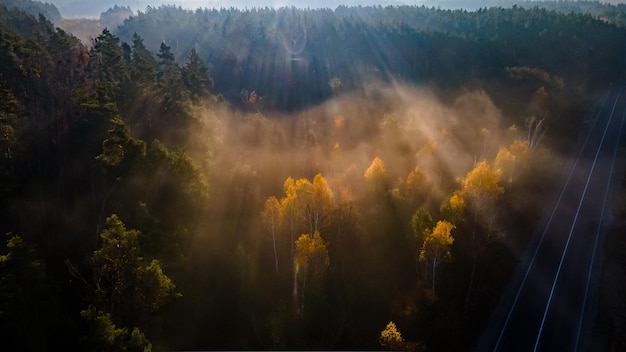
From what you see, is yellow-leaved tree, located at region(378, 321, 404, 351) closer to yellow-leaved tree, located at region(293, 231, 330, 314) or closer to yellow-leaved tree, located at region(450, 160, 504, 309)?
yellow-leaved tree, located at region(293, 231, 330, 314)

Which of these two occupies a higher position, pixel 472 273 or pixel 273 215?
pixel 273 215

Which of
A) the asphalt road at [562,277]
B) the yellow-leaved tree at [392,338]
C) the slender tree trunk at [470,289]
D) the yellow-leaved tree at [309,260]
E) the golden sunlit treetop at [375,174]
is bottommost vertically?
the asphalt road at [562,277]

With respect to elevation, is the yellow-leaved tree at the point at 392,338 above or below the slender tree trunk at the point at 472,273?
above

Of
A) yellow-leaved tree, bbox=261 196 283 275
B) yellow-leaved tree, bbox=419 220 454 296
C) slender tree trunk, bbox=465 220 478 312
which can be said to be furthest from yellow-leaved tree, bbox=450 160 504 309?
yellow-leaved tree, bbox=261 196 283 275

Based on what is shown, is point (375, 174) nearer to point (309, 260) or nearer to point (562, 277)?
point (309, 260)

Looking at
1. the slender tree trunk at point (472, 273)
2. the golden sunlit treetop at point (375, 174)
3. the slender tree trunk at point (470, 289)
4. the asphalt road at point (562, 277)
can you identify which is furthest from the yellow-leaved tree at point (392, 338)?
the golden sunlit treetop at point (375, 174)

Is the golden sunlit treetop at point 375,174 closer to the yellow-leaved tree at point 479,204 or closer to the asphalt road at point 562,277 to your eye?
the yellow-leaved tree at point 479,204

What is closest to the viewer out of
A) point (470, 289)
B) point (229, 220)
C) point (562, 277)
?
point (470, 289)

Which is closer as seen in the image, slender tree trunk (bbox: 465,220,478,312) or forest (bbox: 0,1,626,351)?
forest (bbox: 0,1,626,351)

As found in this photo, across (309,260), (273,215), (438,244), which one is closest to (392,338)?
(309,260)
